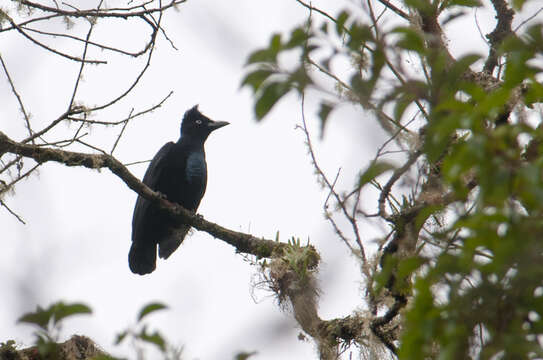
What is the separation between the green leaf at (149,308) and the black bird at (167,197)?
4.83 m

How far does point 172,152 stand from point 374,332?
154 inches

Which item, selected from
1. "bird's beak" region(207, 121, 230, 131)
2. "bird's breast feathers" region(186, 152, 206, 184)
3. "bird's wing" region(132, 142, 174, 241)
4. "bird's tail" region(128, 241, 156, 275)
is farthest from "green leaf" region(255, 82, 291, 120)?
"bird's beak" region(207, 121, 230, 131)

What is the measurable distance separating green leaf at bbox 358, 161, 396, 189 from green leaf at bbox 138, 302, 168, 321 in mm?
531

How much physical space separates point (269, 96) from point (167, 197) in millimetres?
5134

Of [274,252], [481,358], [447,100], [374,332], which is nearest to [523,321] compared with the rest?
[481,358]

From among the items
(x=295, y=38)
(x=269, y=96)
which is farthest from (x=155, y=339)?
(x=295, y=38)

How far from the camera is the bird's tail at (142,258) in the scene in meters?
6.59

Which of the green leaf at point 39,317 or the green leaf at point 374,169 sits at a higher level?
the green leaf at point 374,169

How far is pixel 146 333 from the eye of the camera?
1377 millimetres

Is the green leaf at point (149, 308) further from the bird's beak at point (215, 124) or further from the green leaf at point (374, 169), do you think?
the bird's beak at point (215, 124)

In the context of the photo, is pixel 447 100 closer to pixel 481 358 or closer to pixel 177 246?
pixel 481 358

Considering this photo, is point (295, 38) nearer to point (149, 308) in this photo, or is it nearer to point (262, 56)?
point (262, 56)

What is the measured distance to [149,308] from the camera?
55.6 inches

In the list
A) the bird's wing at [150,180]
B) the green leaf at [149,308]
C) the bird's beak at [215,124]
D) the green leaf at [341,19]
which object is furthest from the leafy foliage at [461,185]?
the bird's beak at [215,124]
